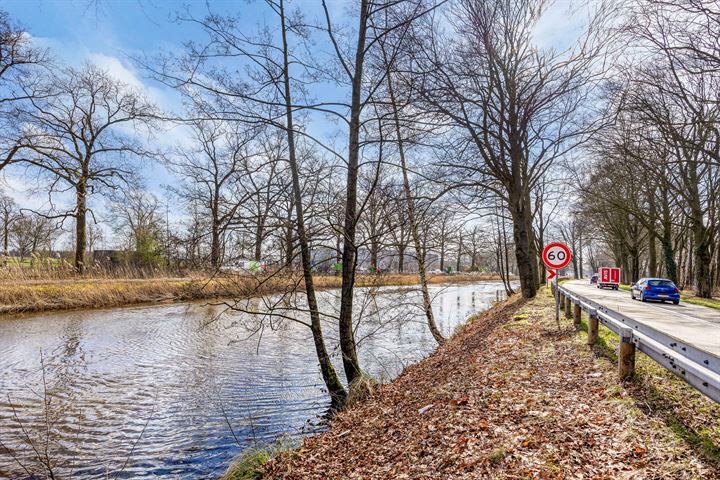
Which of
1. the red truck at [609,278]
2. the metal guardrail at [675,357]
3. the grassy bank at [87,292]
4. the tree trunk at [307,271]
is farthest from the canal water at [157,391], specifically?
the red truck at [609,278]

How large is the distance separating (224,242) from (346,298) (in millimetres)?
2843

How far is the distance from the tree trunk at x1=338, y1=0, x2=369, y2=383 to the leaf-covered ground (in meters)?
1.51

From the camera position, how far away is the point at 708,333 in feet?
30.4

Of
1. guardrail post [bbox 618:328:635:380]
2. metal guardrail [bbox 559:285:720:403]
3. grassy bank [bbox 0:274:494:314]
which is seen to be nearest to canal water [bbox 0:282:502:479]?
grassy bank [bbox 0:274:494:314]

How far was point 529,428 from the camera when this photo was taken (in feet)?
14.5

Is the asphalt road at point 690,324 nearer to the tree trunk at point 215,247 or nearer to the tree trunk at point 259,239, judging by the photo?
the tree trunk at point 259,239

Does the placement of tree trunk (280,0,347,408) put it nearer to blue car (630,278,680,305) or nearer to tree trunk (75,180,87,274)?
blue car (630,278,680,305)

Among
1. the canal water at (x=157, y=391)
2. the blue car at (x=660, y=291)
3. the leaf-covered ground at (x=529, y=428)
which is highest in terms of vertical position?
the blue car at (x=660, y=291)

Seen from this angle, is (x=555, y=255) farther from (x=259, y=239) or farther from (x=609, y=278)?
(x=609, y=278)

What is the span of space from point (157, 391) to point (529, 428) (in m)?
7.86

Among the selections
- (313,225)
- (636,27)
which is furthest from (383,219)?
(636,27)

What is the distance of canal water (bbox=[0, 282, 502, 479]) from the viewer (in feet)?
20.0

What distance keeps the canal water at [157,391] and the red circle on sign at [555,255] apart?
459 cm

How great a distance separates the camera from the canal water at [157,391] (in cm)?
610
